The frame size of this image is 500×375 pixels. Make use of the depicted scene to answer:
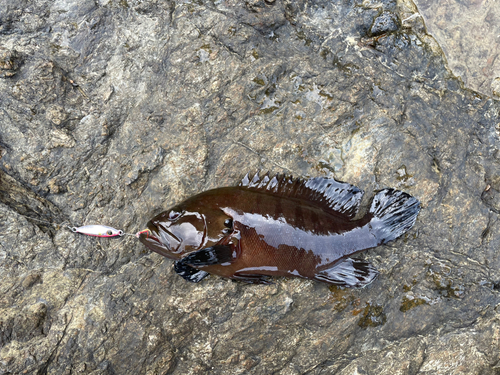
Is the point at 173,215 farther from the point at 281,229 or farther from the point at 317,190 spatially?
the point at 317,190

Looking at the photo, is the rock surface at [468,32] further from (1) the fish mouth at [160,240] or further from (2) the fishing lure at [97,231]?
(2) the fishing lure at [97,231]

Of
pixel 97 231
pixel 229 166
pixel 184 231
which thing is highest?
pixel 229 166

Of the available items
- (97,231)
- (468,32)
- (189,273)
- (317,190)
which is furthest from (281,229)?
(468,32)

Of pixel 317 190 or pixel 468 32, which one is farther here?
pixel 468 32

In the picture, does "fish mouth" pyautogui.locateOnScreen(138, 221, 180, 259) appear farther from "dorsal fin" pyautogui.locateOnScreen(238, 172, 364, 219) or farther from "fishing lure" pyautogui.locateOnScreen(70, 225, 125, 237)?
"dorsal fin" pyautogui.locateOnScreen(238, 172, 364, 219)

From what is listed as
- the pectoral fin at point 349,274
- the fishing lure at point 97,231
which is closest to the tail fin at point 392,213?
the pectoral fin at point 349,274
